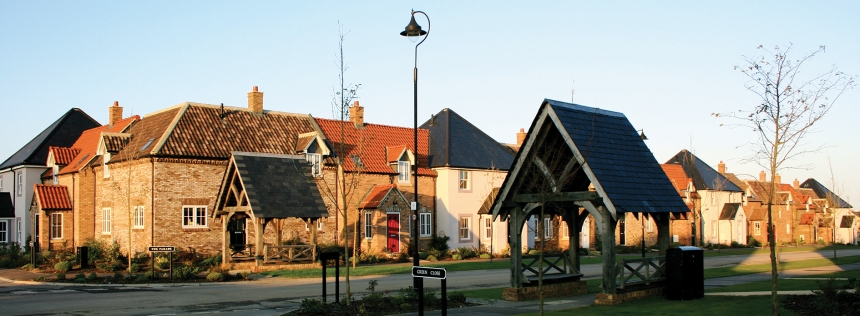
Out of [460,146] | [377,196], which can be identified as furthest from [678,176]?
[377,196]

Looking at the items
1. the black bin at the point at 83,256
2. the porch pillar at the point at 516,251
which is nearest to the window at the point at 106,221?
the black bin at the point at 83,256

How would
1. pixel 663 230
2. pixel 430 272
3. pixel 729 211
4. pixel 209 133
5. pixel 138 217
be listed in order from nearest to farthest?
A: pixel 430 272
pixel 663 230
pixel 138 217
pixel 209 133
pixel 729 211

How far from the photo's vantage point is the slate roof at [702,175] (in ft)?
212

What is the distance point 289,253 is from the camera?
108 ft

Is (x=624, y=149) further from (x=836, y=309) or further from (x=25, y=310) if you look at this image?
(x=25, y=310)

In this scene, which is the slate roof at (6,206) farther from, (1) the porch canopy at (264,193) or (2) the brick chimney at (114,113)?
(1) the porch canopy at (264,193)

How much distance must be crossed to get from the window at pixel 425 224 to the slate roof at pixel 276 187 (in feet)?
37.1

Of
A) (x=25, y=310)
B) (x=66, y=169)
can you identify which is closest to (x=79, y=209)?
(x=66, y=169)

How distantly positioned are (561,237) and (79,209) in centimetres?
2973

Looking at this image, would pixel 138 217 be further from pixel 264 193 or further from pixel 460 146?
pixel 460 146

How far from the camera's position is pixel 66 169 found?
145 feet

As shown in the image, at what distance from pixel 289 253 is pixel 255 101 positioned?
11.5 m

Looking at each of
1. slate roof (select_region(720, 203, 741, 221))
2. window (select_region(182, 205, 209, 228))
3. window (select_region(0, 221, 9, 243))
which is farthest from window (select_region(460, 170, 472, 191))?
slate roof (select_region(720, 203, 741, 221))

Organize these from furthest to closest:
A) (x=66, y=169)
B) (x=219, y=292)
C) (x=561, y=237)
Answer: (x=561, y=237) → (x=66, y=169) → (x=219, y=292)
